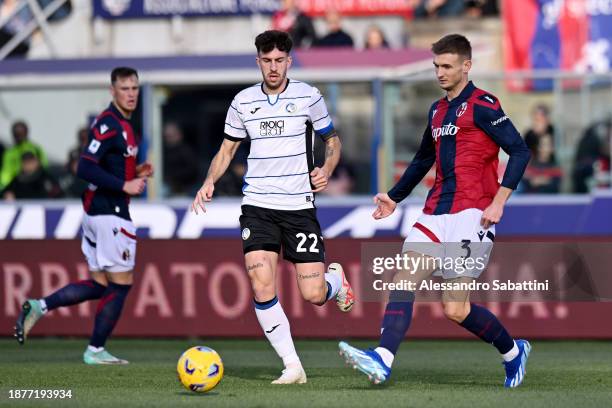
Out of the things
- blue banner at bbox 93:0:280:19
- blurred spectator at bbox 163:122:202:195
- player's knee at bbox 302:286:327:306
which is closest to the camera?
player's knee at bbox 302:286:327:306

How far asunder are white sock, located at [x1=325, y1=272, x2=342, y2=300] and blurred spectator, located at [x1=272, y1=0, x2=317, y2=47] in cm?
946

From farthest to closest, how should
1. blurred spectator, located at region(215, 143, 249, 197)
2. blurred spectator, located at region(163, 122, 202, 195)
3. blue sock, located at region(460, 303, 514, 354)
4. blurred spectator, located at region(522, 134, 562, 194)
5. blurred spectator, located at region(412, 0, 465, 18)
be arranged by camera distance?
blurred spectator, located at region(412, 0, 465, 18)
blurred spectator, located at region(163, 122, 202, 195)
blurred spectator, located at region(522, 134, 562, 194)
blurred spectator, located at region(215, 143, 249, 197)
blue sock, located at region(460, 303, 514, 354)

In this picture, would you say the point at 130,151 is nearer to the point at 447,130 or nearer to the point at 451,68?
the point at 447,130

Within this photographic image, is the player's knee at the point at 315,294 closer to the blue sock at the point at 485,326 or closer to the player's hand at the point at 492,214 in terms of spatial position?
the blue sock at the point at 485,326

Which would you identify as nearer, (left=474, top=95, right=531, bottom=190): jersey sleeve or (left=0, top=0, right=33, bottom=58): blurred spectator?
(left=474, top=95, right=531, bottom=190): jersey sleeve

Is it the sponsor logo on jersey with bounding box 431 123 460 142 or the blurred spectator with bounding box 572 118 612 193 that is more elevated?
the sponsor logo on jersey with bounding box 431 123 460 142

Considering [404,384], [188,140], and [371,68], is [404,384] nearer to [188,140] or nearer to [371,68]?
[371,68]

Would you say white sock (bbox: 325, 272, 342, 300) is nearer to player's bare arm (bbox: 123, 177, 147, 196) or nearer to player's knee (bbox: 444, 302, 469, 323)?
player's knee (bbox: 444, 302, 469, 323)

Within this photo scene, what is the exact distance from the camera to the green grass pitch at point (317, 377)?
29.9 ft

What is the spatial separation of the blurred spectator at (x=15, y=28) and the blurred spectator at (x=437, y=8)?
5.98m

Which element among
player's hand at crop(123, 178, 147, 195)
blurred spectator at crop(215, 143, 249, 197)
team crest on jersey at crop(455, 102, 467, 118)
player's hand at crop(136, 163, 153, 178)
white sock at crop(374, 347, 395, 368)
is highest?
team crest on jersey at crop(455, 102, 467, 118)

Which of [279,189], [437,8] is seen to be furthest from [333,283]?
[437,8]

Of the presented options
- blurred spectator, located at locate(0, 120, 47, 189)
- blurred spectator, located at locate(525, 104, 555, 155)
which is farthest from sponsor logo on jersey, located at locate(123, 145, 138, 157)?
blurred spectator, located at locate(525, 104, 555, 155)

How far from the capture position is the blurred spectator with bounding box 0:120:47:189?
18609mm
